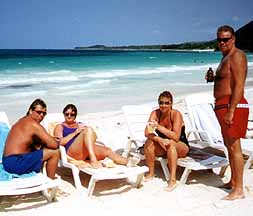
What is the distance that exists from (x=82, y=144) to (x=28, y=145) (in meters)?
0.75

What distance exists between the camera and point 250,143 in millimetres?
5645

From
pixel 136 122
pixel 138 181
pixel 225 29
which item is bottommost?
pixel 138 181

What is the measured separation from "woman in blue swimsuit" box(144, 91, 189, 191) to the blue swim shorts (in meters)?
1.33

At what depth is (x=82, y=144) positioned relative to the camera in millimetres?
5039

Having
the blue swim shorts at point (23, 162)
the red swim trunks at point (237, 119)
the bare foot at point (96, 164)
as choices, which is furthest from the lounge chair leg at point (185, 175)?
the blue swim shorts at point (23, 162)

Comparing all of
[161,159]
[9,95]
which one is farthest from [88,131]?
[9,95]

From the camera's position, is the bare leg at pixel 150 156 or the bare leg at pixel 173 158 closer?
the bare leg at pixel 173 158

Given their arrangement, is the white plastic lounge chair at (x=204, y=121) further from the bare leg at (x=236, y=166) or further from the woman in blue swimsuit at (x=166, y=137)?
the bare leg at (x=236, y=166)

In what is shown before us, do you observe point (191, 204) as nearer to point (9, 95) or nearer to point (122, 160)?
point (122, 160)

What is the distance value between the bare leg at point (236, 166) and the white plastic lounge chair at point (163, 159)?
20.6 inches

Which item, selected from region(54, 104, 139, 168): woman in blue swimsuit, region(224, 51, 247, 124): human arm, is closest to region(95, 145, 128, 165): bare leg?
region(54, 104, 139, 168): woman in blue swimsuit

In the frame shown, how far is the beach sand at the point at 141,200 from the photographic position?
13.6 ft

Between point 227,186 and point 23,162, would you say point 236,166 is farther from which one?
point 23,162

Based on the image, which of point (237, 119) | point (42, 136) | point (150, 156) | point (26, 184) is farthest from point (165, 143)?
point (26, 184)
